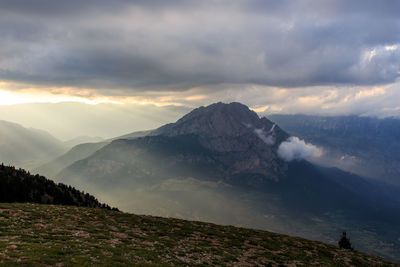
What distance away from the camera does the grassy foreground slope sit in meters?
28.1

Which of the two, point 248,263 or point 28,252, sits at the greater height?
point 28,252

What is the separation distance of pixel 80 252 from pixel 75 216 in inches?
918

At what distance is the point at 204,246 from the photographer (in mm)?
45031

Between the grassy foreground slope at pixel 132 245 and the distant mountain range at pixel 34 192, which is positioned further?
the distant mountain range at pixel 34 192

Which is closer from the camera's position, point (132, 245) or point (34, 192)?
point (132, 245)

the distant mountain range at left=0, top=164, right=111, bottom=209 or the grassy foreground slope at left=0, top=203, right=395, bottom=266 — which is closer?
the grassy foreground slope at left=0, top=203, right=395, bottom=266

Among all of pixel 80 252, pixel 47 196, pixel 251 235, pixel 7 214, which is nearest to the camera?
pixel 80 252

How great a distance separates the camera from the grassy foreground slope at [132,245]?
28.1 m

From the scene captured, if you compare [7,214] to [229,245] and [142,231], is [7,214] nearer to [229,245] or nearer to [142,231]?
[142,231]

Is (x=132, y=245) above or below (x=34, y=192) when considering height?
above

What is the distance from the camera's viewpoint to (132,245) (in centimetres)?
3762

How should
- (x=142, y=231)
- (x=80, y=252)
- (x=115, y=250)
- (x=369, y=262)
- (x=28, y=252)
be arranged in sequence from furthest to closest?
(x=369, y=262)
(x=142, y=231)
(x=115, y=250)
(x=80, y=252)
(x=28, y=252)

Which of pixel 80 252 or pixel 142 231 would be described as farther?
pixel 142 231

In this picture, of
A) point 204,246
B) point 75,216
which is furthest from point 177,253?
point 75,216
